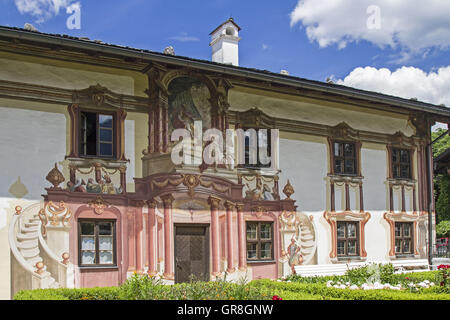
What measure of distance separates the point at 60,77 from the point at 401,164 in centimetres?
1145

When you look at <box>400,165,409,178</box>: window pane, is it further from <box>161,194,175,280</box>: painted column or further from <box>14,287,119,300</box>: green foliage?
<box>14,287,119,300</box>: green foliage

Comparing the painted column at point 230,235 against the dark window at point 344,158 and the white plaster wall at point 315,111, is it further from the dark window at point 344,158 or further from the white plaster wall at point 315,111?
the dark window at point 344,158

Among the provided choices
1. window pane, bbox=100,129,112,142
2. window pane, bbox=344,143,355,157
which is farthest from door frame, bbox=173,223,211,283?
window pane, bbox=344,143,355,157

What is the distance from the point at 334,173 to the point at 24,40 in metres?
9.52

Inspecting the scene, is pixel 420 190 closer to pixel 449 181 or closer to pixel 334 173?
pixel 334 173

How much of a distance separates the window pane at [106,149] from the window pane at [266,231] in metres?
4.76

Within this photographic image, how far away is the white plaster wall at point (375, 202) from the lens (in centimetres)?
1784

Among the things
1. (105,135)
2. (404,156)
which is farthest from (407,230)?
(105,135)

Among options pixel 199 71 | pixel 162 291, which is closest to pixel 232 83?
pixel 199 71

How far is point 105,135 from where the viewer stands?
14078 millimetres

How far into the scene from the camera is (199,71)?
1514 centimetres

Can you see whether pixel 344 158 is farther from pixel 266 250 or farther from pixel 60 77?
pixel 60 77

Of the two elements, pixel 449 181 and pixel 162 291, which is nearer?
pixel 162 291
